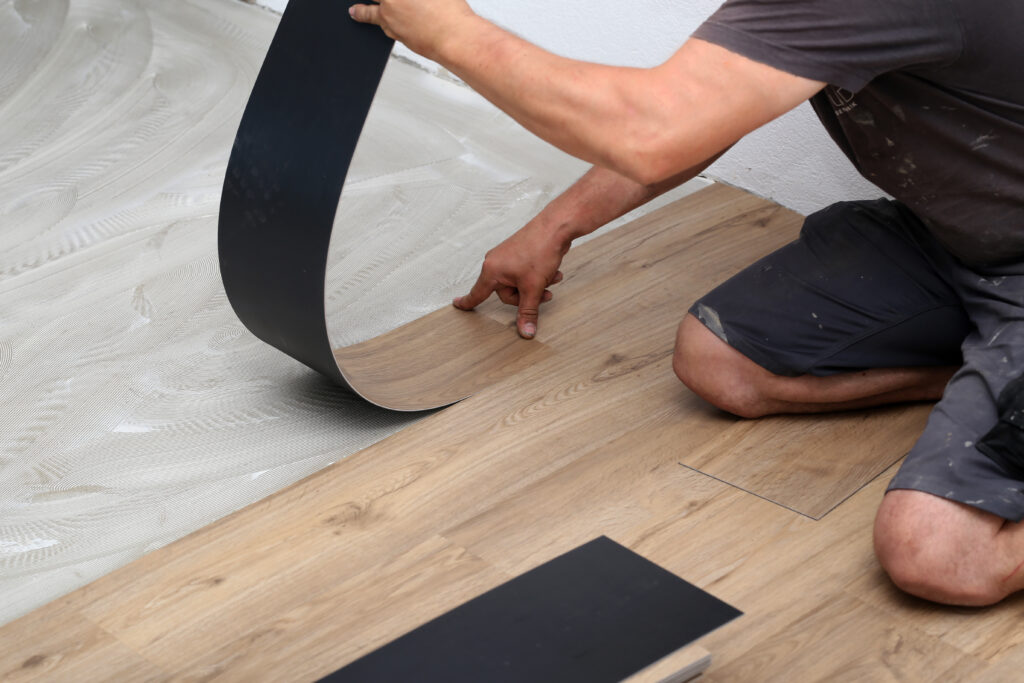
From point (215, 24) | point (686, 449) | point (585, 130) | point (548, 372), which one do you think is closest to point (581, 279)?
point (548, 372)

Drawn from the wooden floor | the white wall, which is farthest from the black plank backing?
the white wall

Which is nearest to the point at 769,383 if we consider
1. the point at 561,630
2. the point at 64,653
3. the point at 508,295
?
the point at 508,295

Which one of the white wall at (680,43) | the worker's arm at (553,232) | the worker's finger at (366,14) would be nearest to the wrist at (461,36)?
the worker's finger at (366,14)

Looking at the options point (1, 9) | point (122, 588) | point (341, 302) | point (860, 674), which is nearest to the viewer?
point (860, 674)

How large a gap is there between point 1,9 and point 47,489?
2473 millimetres

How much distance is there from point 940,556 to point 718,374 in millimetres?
544

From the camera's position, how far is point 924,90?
1583 mm

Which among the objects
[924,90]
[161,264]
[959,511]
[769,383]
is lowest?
[161,264]

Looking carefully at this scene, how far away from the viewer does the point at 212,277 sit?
2.45m

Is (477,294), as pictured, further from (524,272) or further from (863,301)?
(863,301)

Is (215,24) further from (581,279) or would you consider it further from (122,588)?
(122,588)

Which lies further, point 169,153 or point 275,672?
point 169,153

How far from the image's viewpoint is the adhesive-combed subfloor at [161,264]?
6.04 feet

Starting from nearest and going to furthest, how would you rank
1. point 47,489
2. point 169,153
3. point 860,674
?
point 860,674
point 47,489
point 169,153
